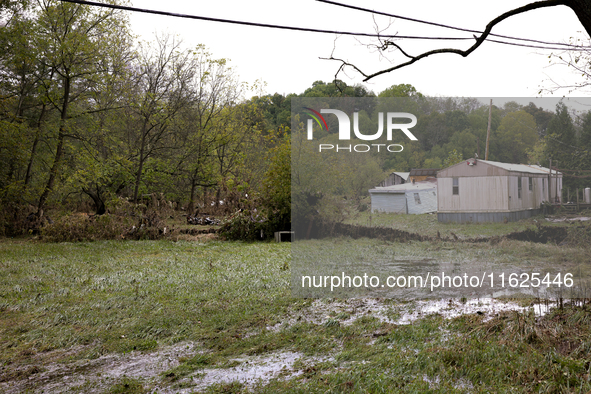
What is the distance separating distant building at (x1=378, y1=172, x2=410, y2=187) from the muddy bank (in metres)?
1.25

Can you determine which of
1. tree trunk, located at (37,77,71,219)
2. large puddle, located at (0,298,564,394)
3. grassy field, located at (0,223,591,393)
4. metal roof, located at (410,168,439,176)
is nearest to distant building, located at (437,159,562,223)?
metal roof, located at (410,168,439,176)

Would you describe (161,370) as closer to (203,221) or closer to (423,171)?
(423,171)

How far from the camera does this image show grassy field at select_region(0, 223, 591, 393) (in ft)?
13.0

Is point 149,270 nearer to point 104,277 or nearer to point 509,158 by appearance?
point 104,277

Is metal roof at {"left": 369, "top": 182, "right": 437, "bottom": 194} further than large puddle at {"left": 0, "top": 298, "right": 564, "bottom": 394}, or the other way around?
metal roof at {"left": 369, "top": 182, "right": 437, "bottom": 194}

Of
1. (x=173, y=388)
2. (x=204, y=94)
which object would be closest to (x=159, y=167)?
(x=204, y=94)

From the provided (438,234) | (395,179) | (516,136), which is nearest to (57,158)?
(395,179)

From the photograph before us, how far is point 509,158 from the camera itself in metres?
12.0

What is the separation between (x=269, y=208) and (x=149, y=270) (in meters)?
7.02

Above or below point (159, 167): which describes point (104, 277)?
below

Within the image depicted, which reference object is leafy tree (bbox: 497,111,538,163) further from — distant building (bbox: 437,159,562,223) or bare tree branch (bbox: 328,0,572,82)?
bare tree branch (bbox: 328,0,572,82)

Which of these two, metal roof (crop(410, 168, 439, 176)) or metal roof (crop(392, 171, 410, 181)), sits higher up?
metal roof (crop(410, 168, 439, 176))

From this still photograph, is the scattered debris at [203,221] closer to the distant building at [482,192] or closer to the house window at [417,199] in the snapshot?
the house window at [417,199]

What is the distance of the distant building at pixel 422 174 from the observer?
449 inches
